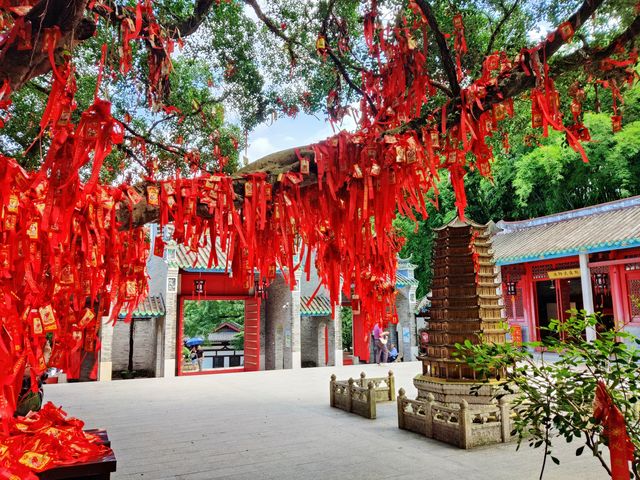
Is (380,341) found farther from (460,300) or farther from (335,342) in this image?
(460,300)

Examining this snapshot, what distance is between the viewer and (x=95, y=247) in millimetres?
2863

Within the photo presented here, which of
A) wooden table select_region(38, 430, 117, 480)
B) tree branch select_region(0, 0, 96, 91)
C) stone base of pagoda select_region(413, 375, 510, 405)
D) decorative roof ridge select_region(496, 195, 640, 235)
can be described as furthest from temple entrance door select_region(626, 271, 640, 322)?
tree branch select_region(0, 0, 96, 91)

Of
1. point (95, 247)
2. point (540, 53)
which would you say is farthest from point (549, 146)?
point (95, 247)

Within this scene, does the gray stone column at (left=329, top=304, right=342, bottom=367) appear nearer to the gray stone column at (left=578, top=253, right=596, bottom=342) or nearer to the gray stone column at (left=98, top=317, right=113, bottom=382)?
the gray stone column at (left=98, top=317, right=113, bottom=382)

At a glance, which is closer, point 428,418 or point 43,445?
point 43,445

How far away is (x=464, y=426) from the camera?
5.59 metres

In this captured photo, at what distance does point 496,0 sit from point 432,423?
601cm

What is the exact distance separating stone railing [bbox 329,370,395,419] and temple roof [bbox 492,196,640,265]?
31.4 ft

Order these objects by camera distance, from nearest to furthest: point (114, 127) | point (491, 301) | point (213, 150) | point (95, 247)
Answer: point (114, 127) < point (95, 247) < point (491, 301) < point (213, 150)

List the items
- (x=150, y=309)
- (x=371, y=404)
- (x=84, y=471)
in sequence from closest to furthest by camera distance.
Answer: (x=84, y=471), (x=371, y=404), (x=150, y=309)

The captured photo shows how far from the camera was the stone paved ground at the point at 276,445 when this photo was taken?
475 centimetres

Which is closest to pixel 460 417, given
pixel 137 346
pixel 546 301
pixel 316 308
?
pixel 316 308

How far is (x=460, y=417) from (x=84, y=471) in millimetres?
4283

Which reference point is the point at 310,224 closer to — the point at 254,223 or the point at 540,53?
the point at 254,223
